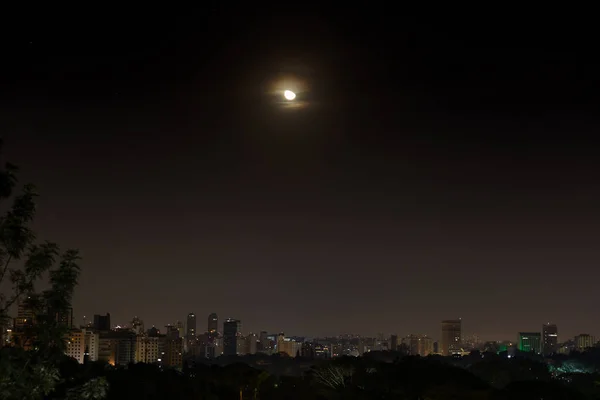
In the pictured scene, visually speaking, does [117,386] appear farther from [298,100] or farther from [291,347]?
[291,347]

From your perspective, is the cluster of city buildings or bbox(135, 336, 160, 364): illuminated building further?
bbox(135, 336, 160, 364): illuminated building

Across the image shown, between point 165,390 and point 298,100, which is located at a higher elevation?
point 298,100

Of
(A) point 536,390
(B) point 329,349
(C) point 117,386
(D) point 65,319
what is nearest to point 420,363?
(A) point 536,390

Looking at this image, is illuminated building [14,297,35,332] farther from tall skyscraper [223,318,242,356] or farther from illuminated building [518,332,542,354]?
illuminated building [518,332,542,354]

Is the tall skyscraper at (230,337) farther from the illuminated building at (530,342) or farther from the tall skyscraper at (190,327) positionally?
the illuminated building at (530,342)

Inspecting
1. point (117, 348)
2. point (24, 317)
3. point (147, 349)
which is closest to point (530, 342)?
point (147, 349)

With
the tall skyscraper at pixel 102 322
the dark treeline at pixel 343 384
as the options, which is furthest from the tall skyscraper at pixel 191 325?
the dark treeline at pixel 343 384

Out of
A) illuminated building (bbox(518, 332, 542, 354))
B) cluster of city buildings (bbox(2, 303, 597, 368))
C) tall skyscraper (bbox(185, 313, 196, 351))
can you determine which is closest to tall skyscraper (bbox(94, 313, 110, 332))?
cluster of city buildings (bbox(2, 303, 597, 368))

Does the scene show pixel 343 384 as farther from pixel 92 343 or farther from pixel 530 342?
pixel 530 342
